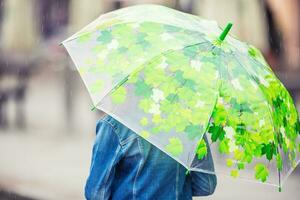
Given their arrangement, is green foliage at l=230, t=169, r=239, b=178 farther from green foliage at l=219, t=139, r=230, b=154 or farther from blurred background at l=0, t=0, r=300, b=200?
blurred background at l=0, t=0, r=300, b=200

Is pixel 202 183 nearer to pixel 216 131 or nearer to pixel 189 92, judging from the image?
pixel 216 131

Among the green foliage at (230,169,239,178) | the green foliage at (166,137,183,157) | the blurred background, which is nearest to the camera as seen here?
the green foliage at (166,137,183,157)

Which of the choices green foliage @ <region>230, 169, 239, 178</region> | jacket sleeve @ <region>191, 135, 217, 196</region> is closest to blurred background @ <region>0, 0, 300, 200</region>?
jacket sleeve @ <region>191, 135, 217, 196</region>

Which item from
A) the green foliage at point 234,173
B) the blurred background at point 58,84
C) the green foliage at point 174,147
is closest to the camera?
the green foliage at point 174,147

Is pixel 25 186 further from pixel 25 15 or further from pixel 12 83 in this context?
pixel 25 15

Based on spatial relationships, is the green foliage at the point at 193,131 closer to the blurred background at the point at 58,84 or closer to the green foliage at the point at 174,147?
the green foliage at the point at 174,147

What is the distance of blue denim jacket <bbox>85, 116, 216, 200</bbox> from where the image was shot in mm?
2832

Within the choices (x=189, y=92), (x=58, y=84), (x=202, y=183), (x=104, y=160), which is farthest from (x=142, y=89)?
(x=58, y=84)

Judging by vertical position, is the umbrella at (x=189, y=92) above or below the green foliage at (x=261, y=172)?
above

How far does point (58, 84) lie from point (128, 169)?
27.0ft

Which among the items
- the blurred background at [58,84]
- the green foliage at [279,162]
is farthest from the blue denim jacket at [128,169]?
the blurred background at [58,84]

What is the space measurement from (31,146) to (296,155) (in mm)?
5103

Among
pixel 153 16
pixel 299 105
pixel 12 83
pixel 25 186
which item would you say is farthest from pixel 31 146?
pixel 153 16

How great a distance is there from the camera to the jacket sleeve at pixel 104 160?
2824 mm
